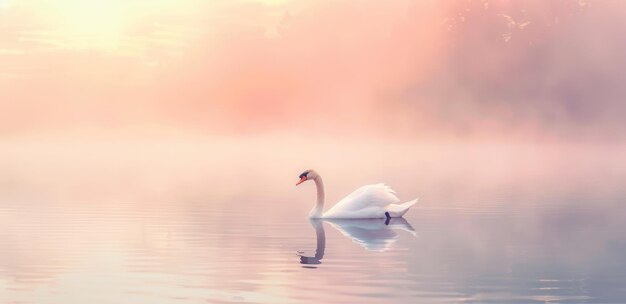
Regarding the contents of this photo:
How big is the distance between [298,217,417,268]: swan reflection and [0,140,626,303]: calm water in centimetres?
6

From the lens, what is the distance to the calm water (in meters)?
21.3

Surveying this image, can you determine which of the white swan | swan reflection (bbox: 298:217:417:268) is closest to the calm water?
swan reflection (bbox: 298:217:417:268)

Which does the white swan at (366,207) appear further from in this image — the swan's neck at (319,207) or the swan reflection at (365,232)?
the swan reflection at (365,232)

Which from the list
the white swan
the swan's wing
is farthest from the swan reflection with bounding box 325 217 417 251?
the swan's wing

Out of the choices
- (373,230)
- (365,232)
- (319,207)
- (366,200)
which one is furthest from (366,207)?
(365,232)

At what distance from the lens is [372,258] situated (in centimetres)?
2623

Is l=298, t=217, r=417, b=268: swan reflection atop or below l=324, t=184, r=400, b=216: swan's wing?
below

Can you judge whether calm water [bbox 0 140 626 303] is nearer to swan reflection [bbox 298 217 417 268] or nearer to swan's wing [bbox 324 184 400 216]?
swan reflection [bbox 298 217 417 268]

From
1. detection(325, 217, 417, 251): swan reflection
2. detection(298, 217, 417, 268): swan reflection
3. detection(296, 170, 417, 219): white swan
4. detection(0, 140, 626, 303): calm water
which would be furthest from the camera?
detection(296, 170, 417, 219): white swan

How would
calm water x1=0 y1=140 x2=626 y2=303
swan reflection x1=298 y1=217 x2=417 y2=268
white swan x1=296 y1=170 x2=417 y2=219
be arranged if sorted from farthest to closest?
white swan x1=296 y1=170 x2=417 y2=219, swan reflection x1=298 y1=217 x2=417 y2=268, calm water x1=0 y1=140 x2=626 y2=303

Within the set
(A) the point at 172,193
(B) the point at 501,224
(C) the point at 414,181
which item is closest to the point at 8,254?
(B) the point at 501,224

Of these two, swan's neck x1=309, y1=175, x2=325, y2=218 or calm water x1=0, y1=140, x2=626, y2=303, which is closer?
calm water x1=0, y1=140, x2=626, y2=303

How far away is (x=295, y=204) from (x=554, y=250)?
1725 cm

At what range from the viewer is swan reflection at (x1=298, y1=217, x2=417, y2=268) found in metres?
28.2
